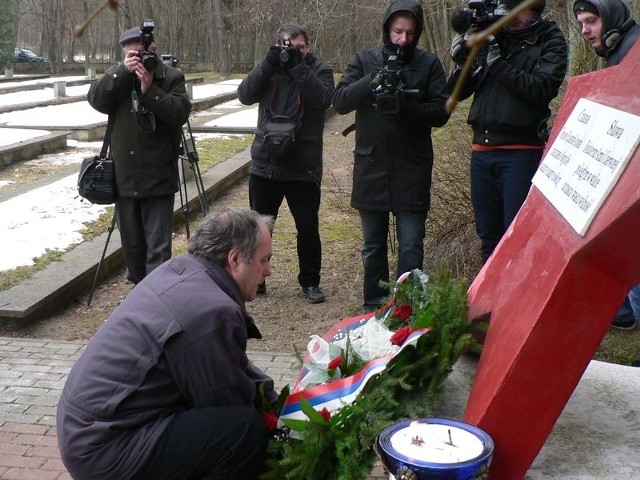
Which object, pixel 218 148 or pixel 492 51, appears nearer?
pixel 492 51

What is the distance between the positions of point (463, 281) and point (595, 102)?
2.88 feet

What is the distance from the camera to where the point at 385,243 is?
521 centimetres

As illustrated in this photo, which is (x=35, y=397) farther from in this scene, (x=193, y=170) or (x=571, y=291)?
(x=193, y=170)

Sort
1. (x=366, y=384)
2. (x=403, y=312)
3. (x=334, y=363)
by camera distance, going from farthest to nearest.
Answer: (x=403, y=312) → (x=334, y=363) → (x=366, y=384)

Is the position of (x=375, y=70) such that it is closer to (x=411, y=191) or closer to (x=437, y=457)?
(x=411, y=191)

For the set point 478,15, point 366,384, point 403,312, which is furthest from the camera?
point 478,15

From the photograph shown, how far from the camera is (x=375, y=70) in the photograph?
5031mm

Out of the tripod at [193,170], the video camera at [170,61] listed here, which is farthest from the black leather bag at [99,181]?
the video camera at [170,61]

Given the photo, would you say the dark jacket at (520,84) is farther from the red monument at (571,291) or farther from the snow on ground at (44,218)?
the snow on ground at (44,218)

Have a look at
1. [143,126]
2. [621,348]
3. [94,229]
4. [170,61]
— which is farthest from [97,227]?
[621,348]

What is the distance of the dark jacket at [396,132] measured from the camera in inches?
196

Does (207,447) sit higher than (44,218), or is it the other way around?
(207,447)

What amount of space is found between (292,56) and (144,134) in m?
1.11

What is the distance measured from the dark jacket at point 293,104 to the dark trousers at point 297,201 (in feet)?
0.27
